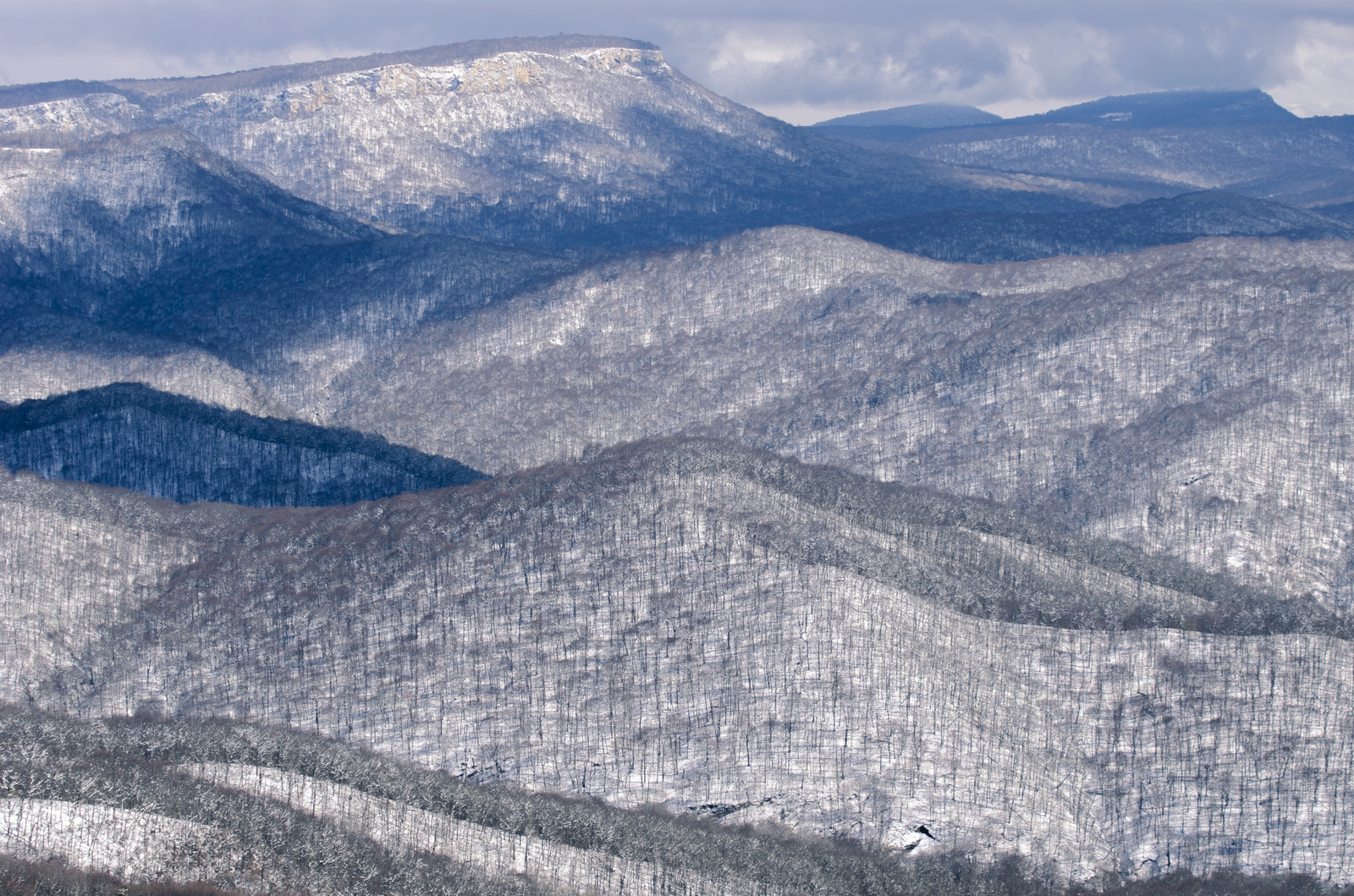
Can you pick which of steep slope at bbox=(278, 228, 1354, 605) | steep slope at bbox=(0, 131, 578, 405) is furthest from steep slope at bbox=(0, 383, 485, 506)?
steep slope at bbox=(0, 131, 578, 405)

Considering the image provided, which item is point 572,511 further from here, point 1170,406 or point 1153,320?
point 1153,320

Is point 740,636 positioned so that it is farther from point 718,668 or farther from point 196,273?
point 196,273

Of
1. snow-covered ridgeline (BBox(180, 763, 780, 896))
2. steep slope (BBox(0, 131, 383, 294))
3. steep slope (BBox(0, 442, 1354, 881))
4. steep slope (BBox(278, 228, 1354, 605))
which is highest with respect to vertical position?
steep slope (BBox(0, 131, 383, 294))

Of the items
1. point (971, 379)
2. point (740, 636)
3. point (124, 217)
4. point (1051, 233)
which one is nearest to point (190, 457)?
point (740, 636)

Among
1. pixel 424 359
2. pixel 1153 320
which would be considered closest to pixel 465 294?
pixel 424 359

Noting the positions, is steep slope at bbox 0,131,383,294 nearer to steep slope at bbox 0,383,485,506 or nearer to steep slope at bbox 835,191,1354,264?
steep slope at bbox 0,383,485,506

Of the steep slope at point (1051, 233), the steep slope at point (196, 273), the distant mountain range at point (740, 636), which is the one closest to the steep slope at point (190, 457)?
the distant mountain range at point (740, 636)
